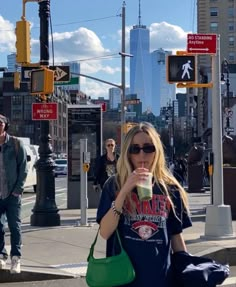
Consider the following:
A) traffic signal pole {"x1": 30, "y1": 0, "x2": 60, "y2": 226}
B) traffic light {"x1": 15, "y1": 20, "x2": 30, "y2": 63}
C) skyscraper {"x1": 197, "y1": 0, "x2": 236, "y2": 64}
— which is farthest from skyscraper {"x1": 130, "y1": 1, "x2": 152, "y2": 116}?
traffic light {"x1": 15, "y1": 20, "x2": 30, "y2": 63}

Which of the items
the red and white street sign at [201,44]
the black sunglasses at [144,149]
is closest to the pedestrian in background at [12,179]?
the red and white street sign at [201,44]

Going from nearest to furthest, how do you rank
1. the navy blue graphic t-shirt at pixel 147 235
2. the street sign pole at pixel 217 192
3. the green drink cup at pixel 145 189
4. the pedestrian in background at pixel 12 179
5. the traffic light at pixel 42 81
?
the green drink cup at pixel 145 189
the navy blue graphic t-shirt at pixel 147 235
the pedestrian in background at pixel 12 179
the street sign pole at pixel 217 192
the traffic light at pixel 42 81

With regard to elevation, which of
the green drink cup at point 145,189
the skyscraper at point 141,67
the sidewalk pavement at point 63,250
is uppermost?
the skyscraper at point 141,67

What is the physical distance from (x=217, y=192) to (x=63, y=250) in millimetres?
2812

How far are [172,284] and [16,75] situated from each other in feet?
62.7

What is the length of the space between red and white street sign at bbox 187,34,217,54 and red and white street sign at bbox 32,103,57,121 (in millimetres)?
3276

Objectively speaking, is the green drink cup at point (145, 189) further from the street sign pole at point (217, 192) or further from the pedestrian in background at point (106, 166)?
the pedestrian in background at point (106, 166)

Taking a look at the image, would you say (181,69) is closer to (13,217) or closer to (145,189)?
(13,217)

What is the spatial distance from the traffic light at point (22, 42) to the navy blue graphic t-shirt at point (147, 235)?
8807mm

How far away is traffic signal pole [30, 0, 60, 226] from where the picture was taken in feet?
39.7

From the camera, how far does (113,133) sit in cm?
8250

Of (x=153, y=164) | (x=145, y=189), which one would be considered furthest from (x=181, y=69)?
(x=145, y=189)

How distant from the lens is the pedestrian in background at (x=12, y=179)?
7383 mm

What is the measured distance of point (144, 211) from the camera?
3455 millimetres
